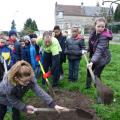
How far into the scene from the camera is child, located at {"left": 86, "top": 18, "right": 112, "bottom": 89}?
26.2 ft

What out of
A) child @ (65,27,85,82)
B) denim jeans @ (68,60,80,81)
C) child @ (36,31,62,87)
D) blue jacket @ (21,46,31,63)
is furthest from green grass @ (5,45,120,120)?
blue jacket @ (21,46,31,63)

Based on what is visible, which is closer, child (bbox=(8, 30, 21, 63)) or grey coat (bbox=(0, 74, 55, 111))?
grey coat (bbox=(0, 74, 55, 111))

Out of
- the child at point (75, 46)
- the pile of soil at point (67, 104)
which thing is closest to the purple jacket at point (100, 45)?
the pile of soil at point (67, 104)

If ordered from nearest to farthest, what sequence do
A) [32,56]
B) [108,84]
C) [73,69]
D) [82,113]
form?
1. [82,113]
2. [32,56]
3. [108,84]
4. [73,69]

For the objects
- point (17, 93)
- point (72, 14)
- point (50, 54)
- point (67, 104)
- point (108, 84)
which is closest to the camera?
point (17, 93)

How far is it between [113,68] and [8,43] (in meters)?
4.88

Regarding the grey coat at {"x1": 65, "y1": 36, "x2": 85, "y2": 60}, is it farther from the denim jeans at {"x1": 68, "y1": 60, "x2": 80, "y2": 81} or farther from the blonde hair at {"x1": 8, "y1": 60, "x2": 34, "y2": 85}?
the blonde hair at {"x1": 8, "y1": 60, "x2": 34, "y2": 85}

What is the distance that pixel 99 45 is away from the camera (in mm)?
8109

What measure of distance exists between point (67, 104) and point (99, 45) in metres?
1.41

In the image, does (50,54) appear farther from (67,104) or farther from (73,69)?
(67,104)

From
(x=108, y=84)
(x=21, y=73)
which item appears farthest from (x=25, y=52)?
(x=21, y=73)

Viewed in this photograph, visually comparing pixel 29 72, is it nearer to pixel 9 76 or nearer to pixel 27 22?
pixel 9 76

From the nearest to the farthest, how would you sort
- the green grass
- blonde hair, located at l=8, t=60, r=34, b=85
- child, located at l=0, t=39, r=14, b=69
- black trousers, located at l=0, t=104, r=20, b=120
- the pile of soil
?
blonde hair, located at l=8, t=60, r=34, b=85, black trousers, located at l=0, t=104, r=20, b=120, the pile of soil, the green grass, child, located at l=0, t=39, r=14, b=69

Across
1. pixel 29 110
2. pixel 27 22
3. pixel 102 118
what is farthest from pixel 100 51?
pixel 27 22
